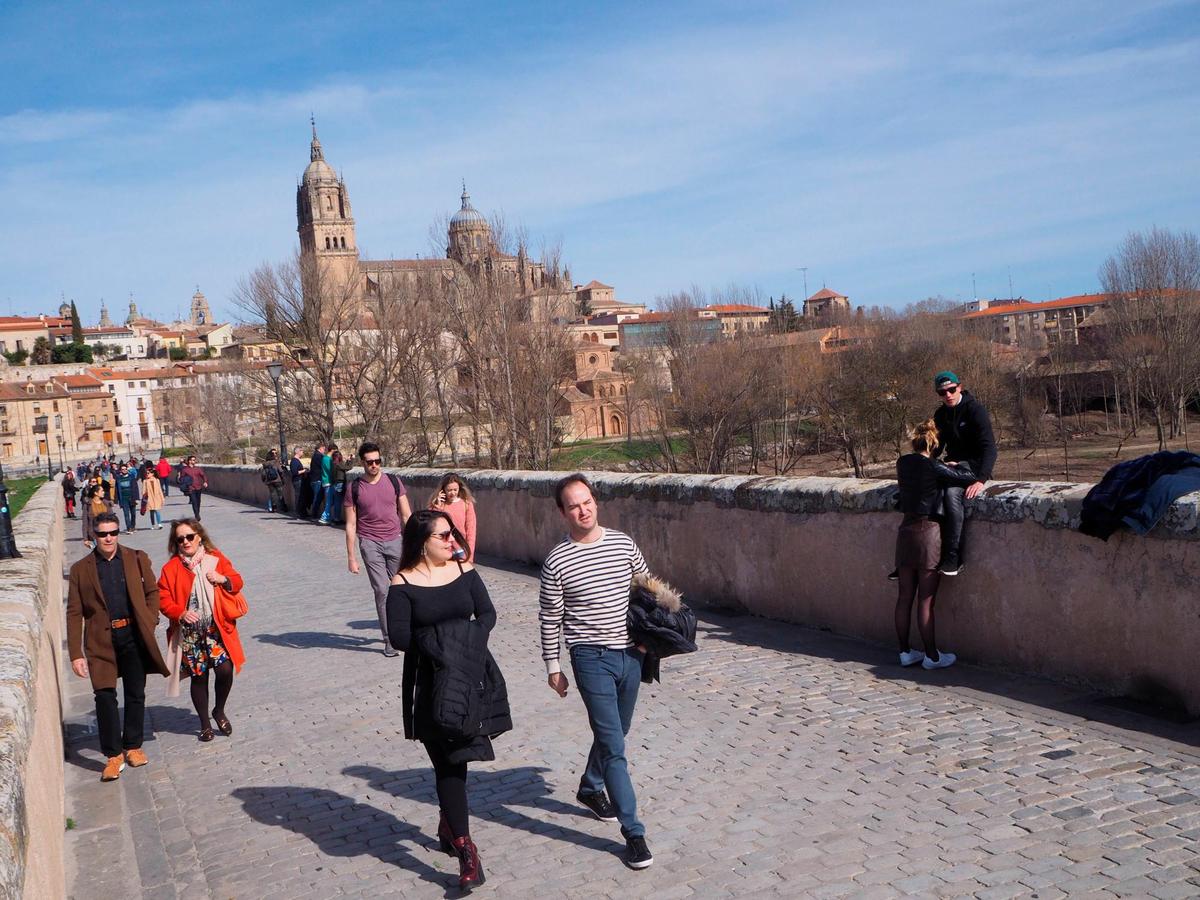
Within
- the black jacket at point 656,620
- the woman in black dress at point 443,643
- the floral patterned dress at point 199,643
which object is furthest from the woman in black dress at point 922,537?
→ the floral patterned dress at point 199,643

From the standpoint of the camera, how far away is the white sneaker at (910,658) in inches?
285

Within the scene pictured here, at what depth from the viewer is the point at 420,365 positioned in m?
39.6

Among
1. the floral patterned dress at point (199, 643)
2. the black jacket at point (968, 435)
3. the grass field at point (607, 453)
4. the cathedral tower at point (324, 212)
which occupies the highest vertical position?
the cathedral tower at point (324, 212)

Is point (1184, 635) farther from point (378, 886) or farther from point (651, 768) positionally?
point (378, 886)

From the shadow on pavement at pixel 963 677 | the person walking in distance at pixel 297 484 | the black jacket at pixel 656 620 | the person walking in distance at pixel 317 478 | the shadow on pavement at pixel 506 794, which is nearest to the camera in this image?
the black jacket at pixel 656 620

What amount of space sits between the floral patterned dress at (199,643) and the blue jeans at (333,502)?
15.3 meters

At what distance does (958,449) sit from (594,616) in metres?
3.55

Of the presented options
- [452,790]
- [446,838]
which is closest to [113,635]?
[446,838]

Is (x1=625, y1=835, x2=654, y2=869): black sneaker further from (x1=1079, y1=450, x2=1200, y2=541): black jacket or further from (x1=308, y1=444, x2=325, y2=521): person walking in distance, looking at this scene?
(x1=308, y1=444, x2=325, y2=521): person walking in distance

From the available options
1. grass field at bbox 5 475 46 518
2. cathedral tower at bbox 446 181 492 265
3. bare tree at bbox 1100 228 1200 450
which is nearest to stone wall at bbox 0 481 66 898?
grass field at bbox 5 475 46 518

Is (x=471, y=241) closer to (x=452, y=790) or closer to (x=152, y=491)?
(x=152, y=491)

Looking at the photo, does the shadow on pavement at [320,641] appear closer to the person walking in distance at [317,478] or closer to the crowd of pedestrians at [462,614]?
the crowd of pedestrians at [462,614]

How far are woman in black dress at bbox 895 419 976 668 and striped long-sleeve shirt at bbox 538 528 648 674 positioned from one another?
2798mm

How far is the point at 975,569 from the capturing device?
7.09m
